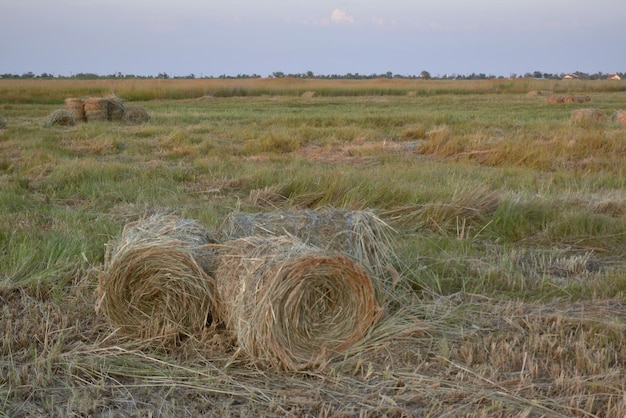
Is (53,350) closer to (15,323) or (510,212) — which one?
(15,323)

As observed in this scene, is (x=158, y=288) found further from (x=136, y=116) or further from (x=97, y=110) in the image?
(x=97, y=110)

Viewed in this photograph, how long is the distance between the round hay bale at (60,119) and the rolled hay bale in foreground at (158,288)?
15.1 m

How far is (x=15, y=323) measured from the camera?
4.11 m

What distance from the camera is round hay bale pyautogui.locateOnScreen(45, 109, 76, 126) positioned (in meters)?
18.1

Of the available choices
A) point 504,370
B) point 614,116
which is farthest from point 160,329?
point 614,116

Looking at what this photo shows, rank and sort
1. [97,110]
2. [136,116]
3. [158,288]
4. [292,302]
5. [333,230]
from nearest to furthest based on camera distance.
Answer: [292,302] < [158,288] < [333,230] < [97,110] < [136,116]

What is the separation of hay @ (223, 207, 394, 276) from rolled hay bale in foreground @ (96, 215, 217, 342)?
493mm

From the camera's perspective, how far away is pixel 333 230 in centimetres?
446

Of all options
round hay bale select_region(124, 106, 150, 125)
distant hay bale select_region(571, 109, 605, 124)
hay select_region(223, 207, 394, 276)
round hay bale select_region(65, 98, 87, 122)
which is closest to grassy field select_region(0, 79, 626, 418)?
hay select_region(223, 207, 394, 276)

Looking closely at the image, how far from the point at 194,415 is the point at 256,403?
0.93 feet

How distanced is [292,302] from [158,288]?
862 millimetres

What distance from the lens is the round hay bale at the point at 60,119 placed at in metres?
18.1

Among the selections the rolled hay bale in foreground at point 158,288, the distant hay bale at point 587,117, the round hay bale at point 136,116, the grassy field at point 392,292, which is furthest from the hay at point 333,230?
the round hay bale at point 136,116

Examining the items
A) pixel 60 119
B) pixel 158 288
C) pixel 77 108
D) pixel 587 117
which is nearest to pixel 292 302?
pixel 158 288
